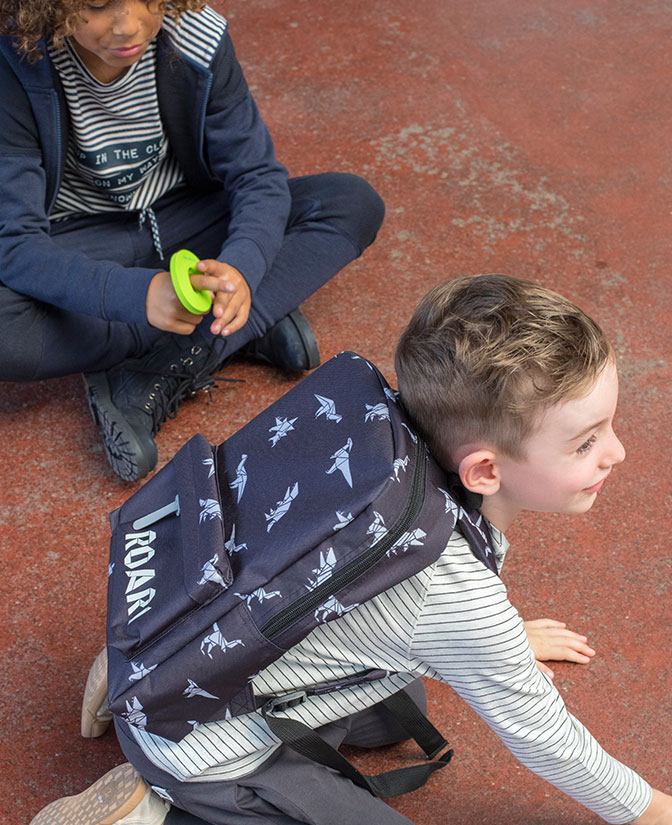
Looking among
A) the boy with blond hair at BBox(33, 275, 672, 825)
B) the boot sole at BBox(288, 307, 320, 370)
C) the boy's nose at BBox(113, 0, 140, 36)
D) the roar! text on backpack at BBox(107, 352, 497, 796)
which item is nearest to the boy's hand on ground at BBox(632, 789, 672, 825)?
the boy with blond hair at BBox(33, 275, 672, 825)

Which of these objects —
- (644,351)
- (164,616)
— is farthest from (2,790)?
(644,351)

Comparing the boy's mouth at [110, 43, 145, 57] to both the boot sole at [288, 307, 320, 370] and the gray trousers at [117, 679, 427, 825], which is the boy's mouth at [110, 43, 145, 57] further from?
the gray trousers at [117, 679, 427, 825]

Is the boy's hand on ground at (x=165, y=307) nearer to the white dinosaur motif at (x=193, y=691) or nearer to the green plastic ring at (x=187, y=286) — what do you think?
the green plastic ring at (x=187, y=286)

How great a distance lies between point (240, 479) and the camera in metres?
1.16

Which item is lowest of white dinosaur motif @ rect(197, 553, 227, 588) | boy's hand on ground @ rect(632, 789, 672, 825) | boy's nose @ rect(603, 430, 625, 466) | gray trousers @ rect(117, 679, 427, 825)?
boy's hand on ground @ rect(632, 789, 672, 825)

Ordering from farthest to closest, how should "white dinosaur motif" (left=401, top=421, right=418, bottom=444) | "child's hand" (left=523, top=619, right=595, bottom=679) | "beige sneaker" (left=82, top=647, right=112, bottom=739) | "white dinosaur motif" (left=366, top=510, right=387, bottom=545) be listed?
"child's hand" (left=523, top=619, right=595, bottom=679), "beige sneaker" (left=82, top=647, right=112, bottom=739), "white dinosaur motif" (left=401, top=421, right=418, bottom=444), "white dinosaur motif" (left=366, top=510, right=387, bottom=545)

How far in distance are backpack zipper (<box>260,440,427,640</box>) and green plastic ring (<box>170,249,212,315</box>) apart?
0.71 metres

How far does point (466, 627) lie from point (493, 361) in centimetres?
29

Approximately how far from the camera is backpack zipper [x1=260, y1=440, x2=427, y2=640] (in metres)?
0.98

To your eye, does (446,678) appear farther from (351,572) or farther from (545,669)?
(545,669)

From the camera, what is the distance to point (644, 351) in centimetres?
204

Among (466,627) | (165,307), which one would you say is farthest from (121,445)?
(466,627)

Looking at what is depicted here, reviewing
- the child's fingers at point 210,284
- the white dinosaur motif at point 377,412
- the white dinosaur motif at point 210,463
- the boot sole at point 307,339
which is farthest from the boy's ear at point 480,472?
the boot sole at point 307,339

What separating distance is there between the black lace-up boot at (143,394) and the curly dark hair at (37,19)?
23.8 inches
